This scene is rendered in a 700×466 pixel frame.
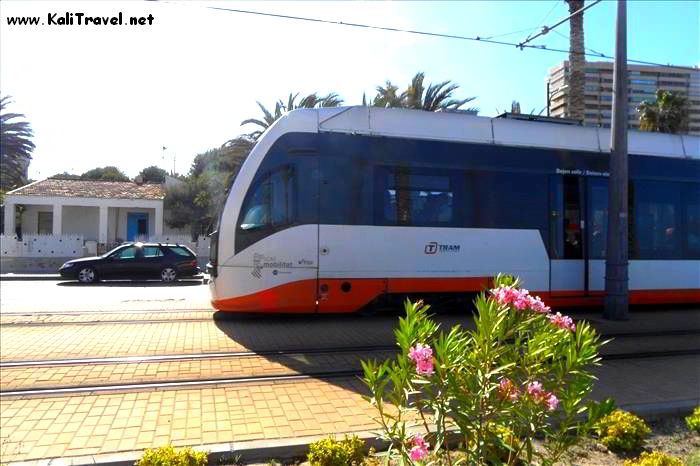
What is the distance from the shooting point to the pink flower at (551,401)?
8.21 ft

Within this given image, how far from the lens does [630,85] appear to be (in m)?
12.8

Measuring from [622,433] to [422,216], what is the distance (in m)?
5.16

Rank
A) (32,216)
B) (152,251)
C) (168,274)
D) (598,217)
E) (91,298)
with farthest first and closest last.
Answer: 1. (32,216)
2. (152,251)
3. (168,274)
4. (91,298)
5. (598,217)

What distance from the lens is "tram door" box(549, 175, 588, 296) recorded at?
30.9 ft

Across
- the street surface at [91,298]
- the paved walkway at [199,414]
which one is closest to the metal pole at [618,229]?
the paved walkway at [199,414]

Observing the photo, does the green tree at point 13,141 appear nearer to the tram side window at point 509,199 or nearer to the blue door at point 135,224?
the blue door at point 135,224

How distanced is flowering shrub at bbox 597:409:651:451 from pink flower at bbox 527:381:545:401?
1.79 metres

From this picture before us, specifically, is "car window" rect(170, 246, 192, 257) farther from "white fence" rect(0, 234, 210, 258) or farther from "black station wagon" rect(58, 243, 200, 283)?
"white fence" rect(0, 234, 210, 258)

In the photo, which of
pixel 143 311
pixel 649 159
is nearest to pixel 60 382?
pixel 143 311

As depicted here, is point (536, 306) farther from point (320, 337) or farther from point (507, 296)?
point (320, 337)

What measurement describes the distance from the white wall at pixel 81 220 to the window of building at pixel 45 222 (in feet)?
5.17

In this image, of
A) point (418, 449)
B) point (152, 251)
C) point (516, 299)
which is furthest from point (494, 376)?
point (152, 251)

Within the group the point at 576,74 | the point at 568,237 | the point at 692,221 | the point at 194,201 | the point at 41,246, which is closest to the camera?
the point at 568,237

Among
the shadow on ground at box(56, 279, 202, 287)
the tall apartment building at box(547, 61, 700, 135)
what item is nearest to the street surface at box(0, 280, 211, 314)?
the shadow on ground at box(56, 279, 202, 287)
